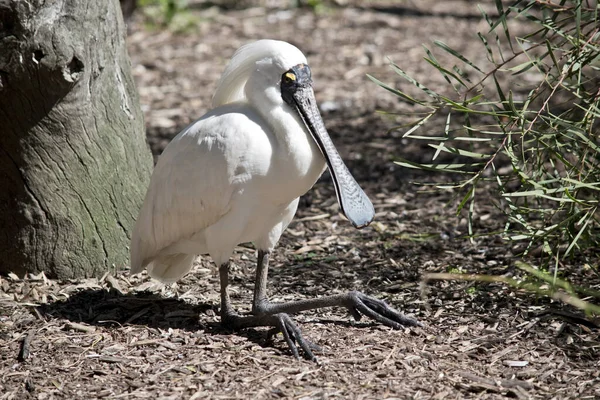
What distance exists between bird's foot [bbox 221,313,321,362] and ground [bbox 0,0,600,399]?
58 mm

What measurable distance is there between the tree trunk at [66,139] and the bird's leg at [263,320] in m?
0.90

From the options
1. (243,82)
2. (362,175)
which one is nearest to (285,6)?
(362,175)

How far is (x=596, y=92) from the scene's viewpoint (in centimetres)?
411

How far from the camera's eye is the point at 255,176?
3900 mm

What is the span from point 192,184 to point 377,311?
1.13 meters

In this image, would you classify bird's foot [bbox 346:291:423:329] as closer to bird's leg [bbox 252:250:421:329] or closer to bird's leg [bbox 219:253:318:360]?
bird's leg [bbox 252:250:421:329]

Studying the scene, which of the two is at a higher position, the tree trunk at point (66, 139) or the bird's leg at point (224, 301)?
the tree trunk at point (66, 139)

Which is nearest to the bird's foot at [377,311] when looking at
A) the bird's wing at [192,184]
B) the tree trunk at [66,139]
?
the bird's wing at [192,184]

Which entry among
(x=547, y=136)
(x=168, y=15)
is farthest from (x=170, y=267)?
(x=168, y=15)

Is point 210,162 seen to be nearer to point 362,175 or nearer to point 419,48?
point 362,175

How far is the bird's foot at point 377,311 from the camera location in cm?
409

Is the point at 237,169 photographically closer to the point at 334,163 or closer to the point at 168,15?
the point at 334,163

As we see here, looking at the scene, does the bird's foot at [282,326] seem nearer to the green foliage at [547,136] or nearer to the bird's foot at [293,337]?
the bird's foot at [293,337]

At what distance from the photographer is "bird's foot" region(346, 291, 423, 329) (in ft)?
13.4
